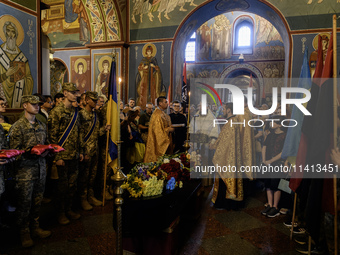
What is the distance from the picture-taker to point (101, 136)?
5301mm

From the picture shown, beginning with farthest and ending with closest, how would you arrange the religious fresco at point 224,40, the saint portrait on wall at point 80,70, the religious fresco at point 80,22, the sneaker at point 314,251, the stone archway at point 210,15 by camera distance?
the religious fresco at point 224,40
the saint portrait on wall at point 80,70
the religious fresco at point 80,22
the stone archway at point 210,15
the sneaker at point 314,251

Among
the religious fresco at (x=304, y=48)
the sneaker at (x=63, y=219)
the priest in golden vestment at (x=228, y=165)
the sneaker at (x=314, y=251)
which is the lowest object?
the sneaker at (x=314, y=251)

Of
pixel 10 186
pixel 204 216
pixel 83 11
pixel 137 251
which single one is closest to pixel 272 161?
pixel 204 216

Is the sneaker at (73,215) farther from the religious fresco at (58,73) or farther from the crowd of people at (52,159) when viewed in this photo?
the religious fresco at (58,73)

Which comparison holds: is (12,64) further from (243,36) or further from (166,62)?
(243,36)

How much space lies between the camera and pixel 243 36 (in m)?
21.6

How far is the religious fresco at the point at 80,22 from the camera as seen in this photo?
9.77 meters

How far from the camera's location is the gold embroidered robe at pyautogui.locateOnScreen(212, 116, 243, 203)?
502cm

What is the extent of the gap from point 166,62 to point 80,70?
6579 millimetres

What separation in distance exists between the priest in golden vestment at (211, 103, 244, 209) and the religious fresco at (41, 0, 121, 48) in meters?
6.72

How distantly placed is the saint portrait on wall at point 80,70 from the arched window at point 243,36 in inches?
506

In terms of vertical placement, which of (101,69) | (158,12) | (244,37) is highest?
(244,37)

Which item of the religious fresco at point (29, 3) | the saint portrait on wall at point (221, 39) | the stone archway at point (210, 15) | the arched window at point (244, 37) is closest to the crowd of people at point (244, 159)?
the religious fresco at point (29, 3)

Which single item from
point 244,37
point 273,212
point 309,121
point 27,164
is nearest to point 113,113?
point 27,164
